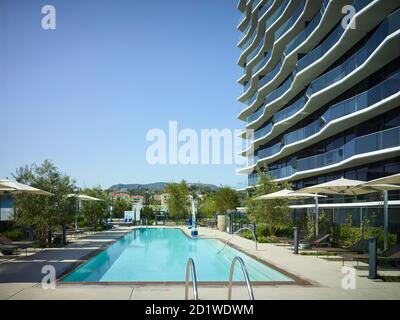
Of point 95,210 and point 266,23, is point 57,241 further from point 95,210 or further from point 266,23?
point 266,23

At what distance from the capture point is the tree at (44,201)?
20547 millimetres

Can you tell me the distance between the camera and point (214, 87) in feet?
76.0

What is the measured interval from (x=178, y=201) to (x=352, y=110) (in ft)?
112

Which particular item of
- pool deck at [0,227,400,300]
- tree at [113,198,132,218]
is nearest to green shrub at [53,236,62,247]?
pool deck at [0,227,400,300]

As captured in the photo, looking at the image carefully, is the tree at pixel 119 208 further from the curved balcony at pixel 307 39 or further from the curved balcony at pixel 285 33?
the curved balcony at pixel 307 39

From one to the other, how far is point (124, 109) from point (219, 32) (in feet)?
18.0

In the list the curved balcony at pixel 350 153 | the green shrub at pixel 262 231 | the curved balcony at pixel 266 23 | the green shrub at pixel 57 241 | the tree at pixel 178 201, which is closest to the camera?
the green shrub at pixel 57 241

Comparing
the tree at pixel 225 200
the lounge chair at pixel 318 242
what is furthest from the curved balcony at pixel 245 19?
the lounge chair at pixel 318 242

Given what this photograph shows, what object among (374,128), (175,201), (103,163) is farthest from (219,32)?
(175,201)

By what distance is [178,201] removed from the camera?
61.2 m

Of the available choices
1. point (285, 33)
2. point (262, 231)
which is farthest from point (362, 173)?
point (285, 33)

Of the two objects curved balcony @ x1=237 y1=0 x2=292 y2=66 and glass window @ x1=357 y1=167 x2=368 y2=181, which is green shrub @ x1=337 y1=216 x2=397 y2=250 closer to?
glass window @ x1=357 y1=167 x2=368 y2=181

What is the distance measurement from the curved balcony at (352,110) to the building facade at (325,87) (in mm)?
57

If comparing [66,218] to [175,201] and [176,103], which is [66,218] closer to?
[176,103]
